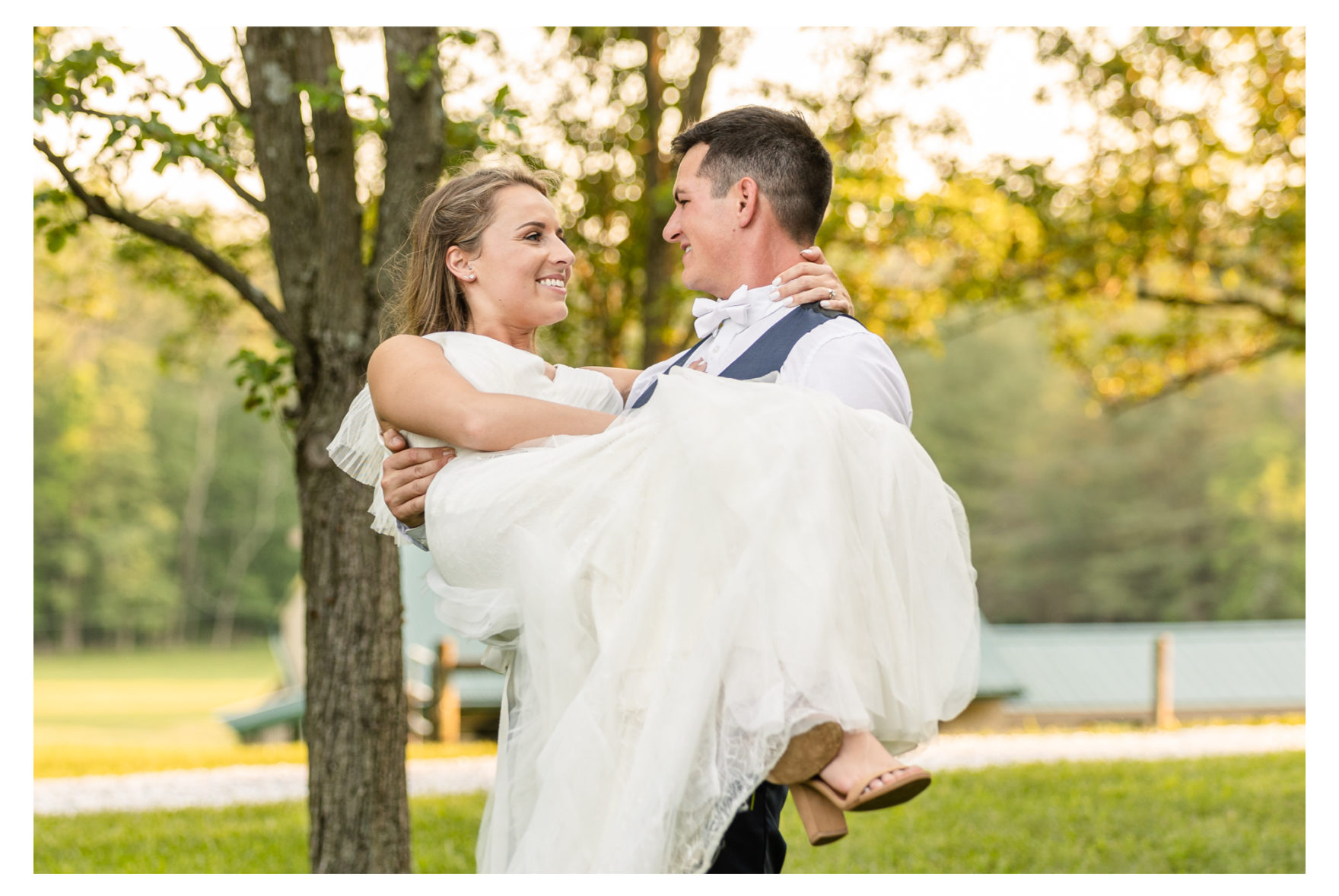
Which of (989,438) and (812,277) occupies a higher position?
(812,277)

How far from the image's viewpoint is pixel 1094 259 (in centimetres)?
900

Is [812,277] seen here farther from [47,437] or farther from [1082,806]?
[47,437]

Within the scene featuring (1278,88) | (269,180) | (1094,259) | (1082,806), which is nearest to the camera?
(269,180)

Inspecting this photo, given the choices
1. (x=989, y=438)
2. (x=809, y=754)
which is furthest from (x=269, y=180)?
(x=989, y=438)

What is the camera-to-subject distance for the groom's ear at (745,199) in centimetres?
278

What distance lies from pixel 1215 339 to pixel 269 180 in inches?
350

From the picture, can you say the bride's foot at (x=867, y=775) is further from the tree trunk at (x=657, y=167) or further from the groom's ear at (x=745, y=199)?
the tree trunk at (x=657, y=167)

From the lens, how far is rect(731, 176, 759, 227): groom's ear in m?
2.78

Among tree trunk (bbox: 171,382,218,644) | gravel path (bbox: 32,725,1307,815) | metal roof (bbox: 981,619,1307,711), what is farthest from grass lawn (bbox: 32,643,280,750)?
metal roof (bbox: 981,619,1307,711)

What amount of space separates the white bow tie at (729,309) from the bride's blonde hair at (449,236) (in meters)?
0.51

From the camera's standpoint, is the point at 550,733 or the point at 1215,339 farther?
the point at 1215,339

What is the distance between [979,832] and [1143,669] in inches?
441

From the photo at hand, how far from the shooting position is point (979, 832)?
6516 mm

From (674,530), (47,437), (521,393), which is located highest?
(521,393)
